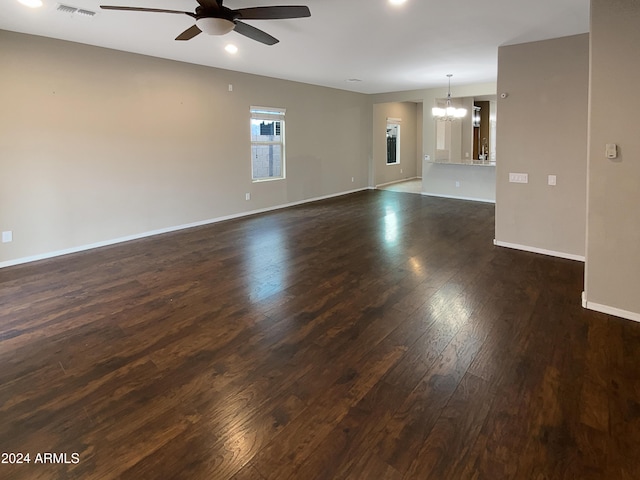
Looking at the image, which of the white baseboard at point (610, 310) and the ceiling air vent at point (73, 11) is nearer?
the white baseboard at point (610, 310)

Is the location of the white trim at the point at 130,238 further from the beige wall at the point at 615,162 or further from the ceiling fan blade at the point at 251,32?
the beige wall at the point at 615,162

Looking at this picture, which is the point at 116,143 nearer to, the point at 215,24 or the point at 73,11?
the point at 73,11

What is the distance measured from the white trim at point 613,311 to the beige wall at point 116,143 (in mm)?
5643

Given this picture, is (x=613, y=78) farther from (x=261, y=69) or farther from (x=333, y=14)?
(x=261, y=69)

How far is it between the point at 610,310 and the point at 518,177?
219 cm

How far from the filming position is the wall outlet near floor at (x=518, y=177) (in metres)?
4.71

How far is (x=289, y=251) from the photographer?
16.3 feet

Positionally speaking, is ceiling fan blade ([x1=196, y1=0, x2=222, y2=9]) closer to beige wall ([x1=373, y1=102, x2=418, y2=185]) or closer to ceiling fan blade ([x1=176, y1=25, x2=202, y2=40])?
ceiling fan blade ([x1=176, y1=25, x2=202, y2=40])

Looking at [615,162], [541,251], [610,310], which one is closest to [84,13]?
[615,162]

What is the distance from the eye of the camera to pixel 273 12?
122 inches

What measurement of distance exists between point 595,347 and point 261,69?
6135 mm

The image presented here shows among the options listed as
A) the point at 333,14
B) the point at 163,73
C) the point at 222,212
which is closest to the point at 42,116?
the point at 163,73

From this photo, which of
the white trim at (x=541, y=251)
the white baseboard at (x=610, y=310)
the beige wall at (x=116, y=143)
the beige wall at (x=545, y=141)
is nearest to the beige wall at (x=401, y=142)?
the beige wall at (x=116, y=143)

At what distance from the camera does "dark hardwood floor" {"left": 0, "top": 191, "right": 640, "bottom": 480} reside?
1.68 metres
